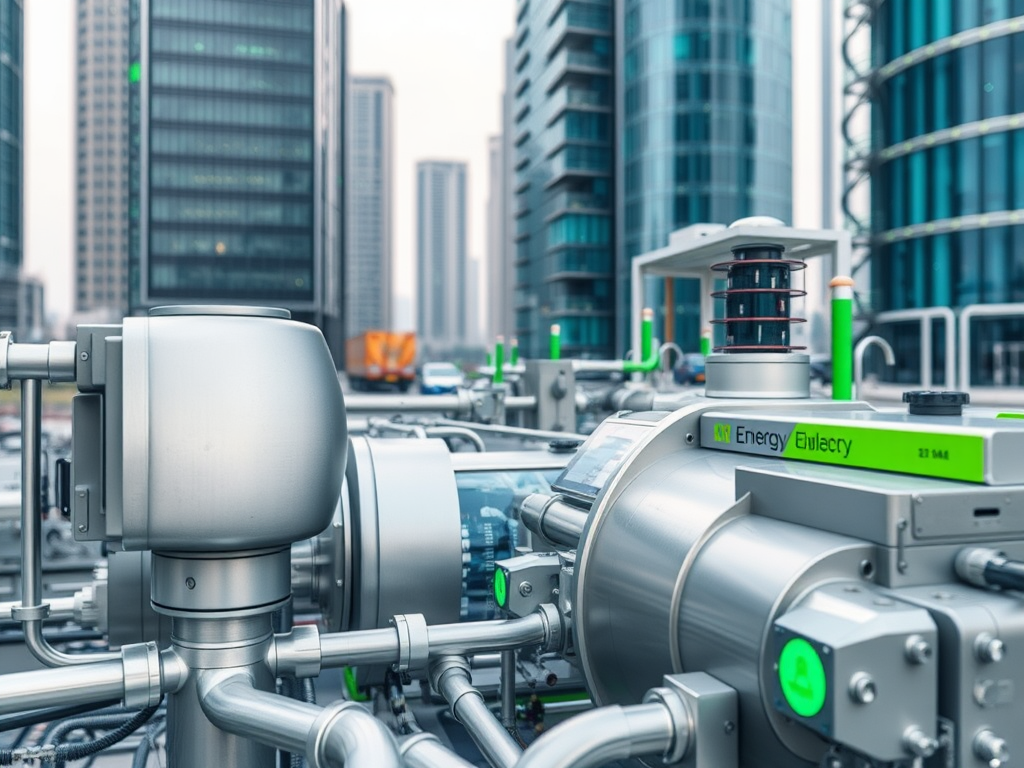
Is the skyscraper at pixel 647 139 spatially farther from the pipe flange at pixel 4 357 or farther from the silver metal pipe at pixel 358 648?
the pipe flange at pixel 4 357

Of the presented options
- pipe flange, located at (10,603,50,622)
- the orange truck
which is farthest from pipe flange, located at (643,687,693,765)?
the orange truck

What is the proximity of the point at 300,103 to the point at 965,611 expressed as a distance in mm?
78493

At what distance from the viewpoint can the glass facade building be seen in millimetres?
49438

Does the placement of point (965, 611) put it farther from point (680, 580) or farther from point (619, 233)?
point (619, 233)

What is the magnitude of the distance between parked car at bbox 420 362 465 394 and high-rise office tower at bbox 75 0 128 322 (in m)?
93.8

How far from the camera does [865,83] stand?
114 ft

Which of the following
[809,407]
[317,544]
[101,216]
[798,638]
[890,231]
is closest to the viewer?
[798,638]

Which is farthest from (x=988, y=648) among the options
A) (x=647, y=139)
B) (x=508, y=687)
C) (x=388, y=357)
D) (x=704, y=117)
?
(x=647, y=139)

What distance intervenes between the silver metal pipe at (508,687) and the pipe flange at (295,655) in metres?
0.72

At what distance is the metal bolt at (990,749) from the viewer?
146cm

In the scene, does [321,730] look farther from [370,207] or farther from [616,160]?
[370,207]

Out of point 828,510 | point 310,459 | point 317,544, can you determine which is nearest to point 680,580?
point 828,510

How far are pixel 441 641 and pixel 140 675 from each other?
2.24 ft

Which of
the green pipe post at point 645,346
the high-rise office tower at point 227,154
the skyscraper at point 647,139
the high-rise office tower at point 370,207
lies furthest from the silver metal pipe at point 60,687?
the high-rise office tower at point 370,207
